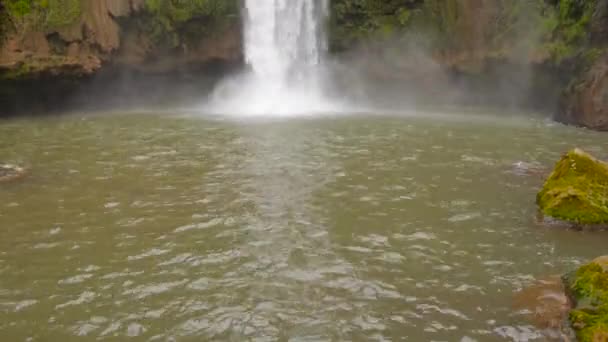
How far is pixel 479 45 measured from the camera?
28.8 metres

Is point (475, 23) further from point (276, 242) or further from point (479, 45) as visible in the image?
point (276, 242)

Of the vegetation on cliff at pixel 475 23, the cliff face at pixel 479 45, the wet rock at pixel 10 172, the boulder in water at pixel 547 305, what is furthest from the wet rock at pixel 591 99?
the wet rock at pixel 10 172

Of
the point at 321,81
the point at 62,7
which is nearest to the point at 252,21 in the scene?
the point at 321,81

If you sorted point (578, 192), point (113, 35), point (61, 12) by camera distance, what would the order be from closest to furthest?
point (578, 192), point (61, 12), point (113, 35)

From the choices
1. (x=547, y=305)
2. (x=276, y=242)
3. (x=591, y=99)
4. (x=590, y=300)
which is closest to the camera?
(x=590, y=300)

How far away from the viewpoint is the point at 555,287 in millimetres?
7340

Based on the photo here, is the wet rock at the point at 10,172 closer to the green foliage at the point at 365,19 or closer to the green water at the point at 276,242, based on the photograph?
the green water at the point at 276,242

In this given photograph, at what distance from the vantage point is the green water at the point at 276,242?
21.6ft

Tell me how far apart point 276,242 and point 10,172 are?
25.2ft

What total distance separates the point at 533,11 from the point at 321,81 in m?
11.0

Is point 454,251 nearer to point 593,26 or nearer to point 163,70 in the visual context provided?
point 593,26

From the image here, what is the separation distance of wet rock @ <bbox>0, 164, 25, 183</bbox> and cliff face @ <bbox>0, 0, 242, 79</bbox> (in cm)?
1038

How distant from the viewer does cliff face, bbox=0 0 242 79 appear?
23.0 metres

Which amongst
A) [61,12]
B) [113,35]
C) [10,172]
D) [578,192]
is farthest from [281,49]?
[578,192]
